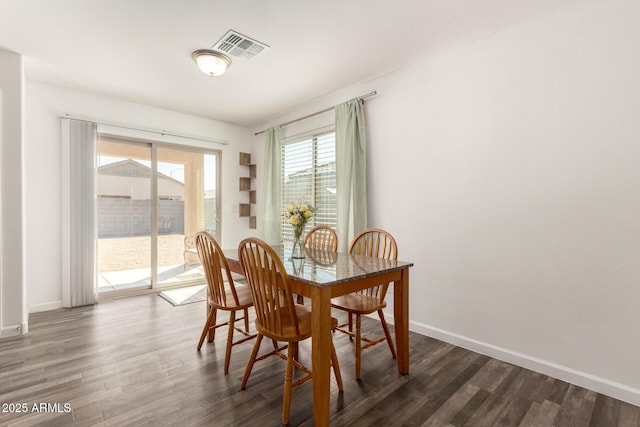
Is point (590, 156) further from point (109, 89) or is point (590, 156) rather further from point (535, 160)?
point (109, 89)

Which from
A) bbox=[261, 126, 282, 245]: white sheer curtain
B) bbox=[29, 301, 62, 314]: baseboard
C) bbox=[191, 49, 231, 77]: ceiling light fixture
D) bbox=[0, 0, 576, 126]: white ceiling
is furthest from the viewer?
bbox=[261, 126, 282, 245]: white sheer curtain

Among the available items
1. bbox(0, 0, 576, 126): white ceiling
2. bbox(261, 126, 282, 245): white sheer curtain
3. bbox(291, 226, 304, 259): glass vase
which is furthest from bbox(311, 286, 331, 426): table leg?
bbox(261, 126, 282, 245): white sheer curtain

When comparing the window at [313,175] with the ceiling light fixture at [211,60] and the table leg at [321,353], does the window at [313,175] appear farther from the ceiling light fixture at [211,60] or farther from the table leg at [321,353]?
the table leg at [321,353]

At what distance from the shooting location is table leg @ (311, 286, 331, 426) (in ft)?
5.06

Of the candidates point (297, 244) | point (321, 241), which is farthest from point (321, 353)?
point (321, 241)

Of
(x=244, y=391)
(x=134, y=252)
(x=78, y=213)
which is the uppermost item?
(x=78, y=213)

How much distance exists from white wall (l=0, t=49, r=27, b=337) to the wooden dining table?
210 centimetres

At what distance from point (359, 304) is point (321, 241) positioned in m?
0.94

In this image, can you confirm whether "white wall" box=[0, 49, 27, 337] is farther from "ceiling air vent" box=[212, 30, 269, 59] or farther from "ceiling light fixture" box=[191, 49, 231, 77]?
"ceiling air vent" box=[212, 30, 269, 59]

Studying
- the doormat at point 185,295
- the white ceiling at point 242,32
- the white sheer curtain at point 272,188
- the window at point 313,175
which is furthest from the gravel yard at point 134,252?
the white ceiling at point 242,32

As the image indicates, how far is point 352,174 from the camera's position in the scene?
129 inches

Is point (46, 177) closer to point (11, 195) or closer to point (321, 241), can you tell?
point (11, 195)

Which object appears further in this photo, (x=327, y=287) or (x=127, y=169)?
(x=127, y=169)

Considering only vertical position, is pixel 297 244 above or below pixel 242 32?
below
